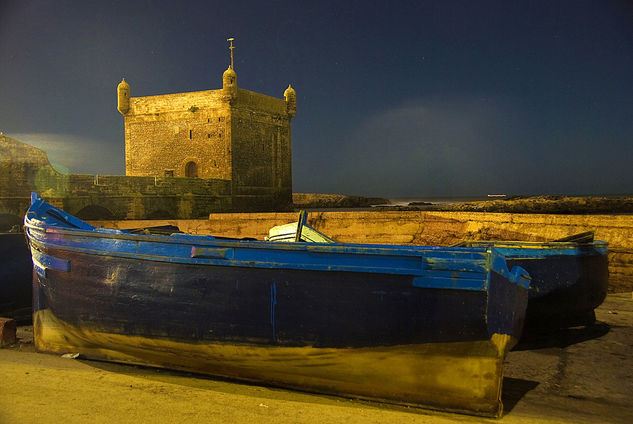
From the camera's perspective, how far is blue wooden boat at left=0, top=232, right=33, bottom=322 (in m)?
6.99

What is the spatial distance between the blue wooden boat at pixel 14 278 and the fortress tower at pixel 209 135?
16973 mm

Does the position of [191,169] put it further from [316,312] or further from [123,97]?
[316,312]

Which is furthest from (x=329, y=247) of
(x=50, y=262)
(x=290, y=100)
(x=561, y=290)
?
(x=290, y=100)

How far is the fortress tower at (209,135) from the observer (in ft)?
80.5

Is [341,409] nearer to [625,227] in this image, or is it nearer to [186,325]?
[186,325]

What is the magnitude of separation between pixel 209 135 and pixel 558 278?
2199 centimetres

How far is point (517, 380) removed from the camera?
13.4 feet

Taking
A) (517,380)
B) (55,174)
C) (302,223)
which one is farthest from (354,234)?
(55,174)

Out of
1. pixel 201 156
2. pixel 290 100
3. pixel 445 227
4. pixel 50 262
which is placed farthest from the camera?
pixel 290 100

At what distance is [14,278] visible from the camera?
7.26 metres

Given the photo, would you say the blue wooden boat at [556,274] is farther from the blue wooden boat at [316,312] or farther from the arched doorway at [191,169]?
the arched doorway at [191,169]

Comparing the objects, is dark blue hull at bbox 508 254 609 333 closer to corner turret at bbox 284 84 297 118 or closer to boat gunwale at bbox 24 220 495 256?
boat gunwale at bbox 24 220 495 256

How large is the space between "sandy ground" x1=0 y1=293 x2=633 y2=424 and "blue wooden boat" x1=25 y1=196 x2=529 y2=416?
18 cm

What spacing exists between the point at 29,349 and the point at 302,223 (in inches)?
127
